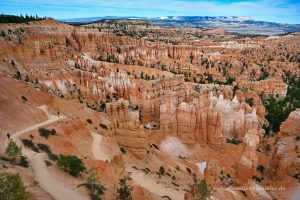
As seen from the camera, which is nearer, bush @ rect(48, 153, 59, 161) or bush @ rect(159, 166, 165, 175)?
bush @ rect(48, 153, 59, 161)

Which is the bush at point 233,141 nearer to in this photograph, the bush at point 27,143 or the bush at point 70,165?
the bush at point 27,143

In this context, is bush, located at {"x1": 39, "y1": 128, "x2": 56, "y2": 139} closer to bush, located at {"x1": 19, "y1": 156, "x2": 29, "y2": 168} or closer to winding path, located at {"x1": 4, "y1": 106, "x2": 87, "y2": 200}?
winding path, located at {"x1": 4, "y1": 106, "x2": 87, "y2": 200}

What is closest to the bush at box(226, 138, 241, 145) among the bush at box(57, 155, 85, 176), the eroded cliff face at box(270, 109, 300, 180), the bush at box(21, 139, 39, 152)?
the eroded cliff face at box(270, 109, 300, 180)

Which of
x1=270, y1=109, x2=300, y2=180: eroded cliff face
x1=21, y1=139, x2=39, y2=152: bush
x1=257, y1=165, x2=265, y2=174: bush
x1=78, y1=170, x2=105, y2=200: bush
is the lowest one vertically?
x1=257, y1=165, x2=265, y2=174: bush

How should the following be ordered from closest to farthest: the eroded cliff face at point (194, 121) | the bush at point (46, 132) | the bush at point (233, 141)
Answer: the bush at point (46, 132) < the bush at point (233, 141) < the eroded cliff face at point (194, 121)

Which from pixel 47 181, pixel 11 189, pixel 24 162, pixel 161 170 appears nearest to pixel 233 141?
pixel 161 170

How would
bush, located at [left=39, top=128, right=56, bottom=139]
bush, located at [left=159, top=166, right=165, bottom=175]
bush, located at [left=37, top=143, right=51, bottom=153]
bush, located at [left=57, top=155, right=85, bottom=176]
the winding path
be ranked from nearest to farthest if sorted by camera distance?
the winding path < bush, located at [left=57, top=155, right=85, bottom=176] < bush, located at [left=37, top=143, right=51, bottom=153] < bush, located at [left=39, top=128, right=56, bottom=139] < bush, located at [left=159, top=166, right=165, bottom=175]

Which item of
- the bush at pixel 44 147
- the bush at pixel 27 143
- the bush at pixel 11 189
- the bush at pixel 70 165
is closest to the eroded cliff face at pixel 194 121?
the bush at pixel 44 147

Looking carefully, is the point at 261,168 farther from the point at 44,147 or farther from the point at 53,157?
the point at 53,157
